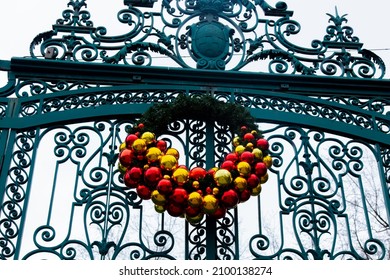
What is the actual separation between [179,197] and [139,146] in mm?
534

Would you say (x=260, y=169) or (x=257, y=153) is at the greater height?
(x=257, y=153)

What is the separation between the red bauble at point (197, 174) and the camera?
4418 mm

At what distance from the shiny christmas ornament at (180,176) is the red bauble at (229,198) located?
0.99 feet

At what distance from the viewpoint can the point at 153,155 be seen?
450cm

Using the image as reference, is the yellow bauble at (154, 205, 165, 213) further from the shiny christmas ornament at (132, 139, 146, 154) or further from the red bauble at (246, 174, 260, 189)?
the red bauble at (246, 174, 260, 189)

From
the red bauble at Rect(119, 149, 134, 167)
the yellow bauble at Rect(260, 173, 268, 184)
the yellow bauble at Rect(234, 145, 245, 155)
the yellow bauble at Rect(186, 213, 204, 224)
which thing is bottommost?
the yellow bauble at Rect(186, 213, 204, 224)

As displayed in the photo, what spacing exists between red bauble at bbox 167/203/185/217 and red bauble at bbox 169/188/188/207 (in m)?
0.03

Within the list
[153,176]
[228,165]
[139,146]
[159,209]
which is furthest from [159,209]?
[228,165]

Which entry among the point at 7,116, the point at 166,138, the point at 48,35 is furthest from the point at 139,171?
the point at 48,35

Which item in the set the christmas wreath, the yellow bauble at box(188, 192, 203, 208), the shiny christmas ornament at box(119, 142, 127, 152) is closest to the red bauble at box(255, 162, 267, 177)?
the christmas wreath

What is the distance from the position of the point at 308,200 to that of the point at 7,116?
2582 mm

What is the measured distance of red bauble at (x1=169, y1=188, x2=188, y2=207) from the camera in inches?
168

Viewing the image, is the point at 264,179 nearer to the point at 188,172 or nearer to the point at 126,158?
the point at 188,172

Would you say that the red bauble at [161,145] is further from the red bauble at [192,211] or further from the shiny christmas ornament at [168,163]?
the red bauble at [192,211]
